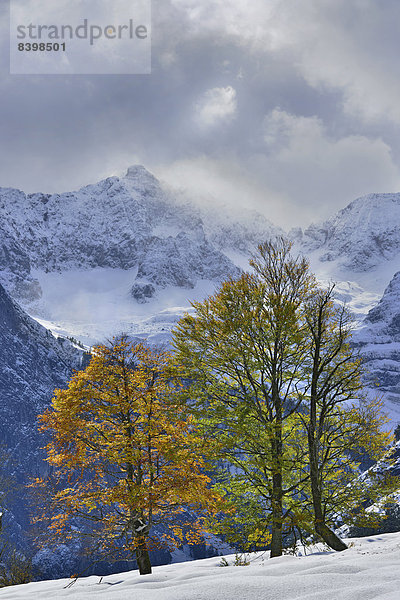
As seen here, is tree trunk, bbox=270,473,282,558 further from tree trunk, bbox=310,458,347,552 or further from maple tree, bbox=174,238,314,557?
tree trunk, bbox=310,458,347,552

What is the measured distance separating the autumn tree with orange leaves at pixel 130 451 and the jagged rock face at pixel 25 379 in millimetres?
139505

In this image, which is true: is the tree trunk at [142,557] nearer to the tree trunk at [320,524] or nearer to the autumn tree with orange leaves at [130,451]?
the autumn tree with orange leaves at [130,451]

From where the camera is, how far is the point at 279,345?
40.3ft

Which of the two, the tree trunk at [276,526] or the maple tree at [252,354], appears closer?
the tree trunk at [276,526]

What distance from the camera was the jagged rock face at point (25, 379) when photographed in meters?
147

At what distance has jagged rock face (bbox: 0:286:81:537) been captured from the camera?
147 m

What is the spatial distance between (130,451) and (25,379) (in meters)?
171

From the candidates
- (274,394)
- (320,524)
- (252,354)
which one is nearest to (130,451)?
(252,354)

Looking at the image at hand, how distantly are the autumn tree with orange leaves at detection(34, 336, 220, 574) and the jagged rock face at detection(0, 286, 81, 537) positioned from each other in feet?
458

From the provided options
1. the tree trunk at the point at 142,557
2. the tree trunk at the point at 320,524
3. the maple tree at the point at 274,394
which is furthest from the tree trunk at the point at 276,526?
the tree trunk at the point at 142,557

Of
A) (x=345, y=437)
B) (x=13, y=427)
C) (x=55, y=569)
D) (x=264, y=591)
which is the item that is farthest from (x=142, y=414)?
(x=13, y=427)

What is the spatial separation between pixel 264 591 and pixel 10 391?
6842 inches

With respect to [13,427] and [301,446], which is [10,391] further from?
[301,446]

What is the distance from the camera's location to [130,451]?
10875 mm
